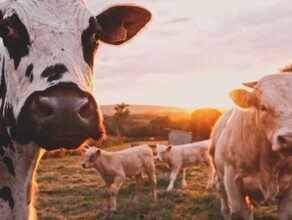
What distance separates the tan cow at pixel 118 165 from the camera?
1268 centimetres

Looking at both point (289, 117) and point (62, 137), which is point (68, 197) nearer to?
point (289, 117)

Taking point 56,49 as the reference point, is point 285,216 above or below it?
below

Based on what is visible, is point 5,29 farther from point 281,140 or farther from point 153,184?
point 153,184

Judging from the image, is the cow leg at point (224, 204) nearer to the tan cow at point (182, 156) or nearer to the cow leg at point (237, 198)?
the cow leg at point (237, 198)

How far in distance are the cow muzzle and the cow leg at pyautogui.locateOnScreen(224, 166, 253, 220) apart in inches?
136

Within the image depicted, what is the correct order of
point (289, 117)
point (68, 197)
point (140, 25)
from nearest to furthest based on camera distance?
point (140, 25) < point (289, 117) < point (68, 197)

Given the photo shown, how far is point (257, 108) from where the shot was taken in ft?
18.7

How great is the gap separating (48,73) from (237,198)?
145 inches

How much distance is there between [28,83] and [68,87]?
417 millimetres

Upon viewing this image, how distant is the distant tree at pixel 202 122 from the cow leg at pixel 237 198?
3580 cm

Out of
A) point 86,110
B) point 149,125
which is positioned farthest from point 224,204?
point 149,125

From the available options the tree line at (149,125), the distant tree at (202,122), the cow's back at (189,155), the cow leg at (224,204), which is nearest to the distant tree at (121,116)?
the tree line at (149,125)

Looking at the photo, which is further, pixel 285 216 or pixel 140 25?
pixel 285 216

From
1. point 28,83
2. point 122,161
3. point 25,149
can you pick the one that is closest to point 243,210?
point 25,149
